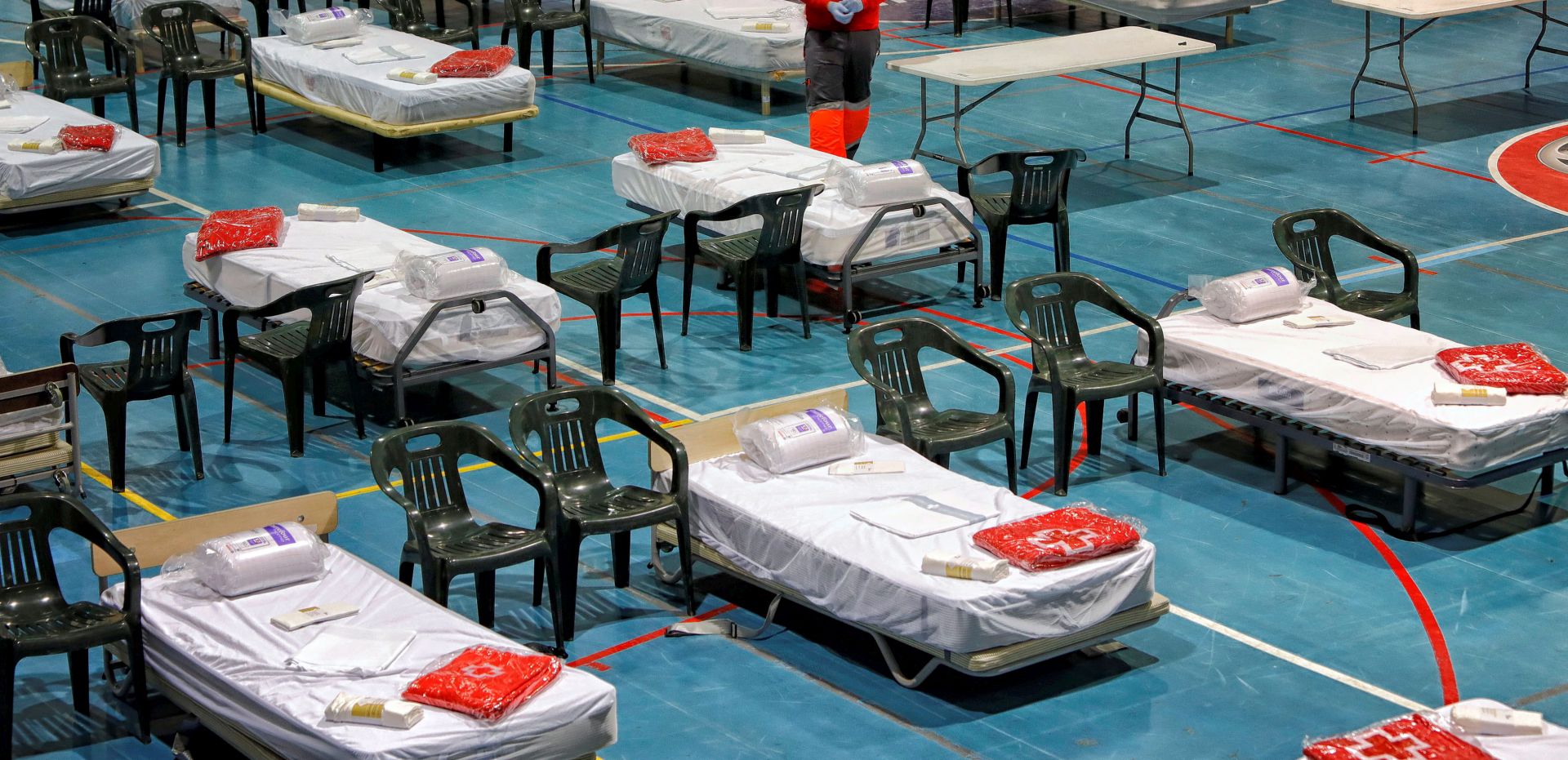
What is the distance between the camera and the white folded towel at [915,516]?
8047 millimetres

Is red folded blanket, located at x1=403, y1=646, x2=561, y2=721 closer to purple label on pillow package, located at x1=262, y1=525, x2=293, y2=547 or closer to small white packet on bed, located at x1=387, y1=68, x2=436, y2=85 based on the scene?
purple label on pillow package, located at x1=262, y1=525, x2=293, y2=547

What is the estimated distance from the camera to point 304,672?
695cm

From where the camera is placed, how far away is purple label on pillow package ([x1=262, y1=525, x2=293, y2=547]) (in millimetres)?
7730

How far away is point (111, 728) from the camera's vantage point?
756 cm

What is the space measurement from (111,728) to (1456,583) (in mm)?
5882

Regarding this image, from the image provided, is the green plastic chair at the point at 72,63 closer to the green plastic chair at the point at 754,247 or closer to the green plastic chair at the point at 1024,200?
the green plastic chair at the point at 754,247

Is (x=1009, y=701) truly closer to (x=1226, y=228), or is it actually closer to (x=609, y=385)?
(x=609, y=385)

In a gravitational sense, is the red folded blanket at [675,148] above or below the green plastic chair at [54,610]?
above

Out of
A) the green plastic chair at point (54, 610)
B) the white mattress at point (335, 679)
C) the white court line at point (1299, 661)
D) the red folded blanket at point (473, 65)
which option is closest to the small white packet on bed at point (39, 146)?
the red folded blanket at point (473, 65)

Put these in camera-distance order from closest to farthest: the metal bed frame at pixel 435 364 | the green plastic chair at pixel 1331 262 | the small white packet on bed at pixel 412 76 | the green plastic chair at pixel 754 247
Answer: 1. the metal bed frame at pixel 435 364
2. the green plastic chair at pixel 1331 262
3. the green plastic chair at pixel 754 247
4. the small white packet on bed at pixel 412 76

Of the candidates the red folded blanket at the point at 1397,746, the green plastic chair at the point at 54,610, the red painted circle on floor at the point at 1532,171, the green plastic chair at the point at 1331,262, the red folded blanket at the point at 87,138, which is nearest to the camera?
the red folded blanket at the point at 1397,746

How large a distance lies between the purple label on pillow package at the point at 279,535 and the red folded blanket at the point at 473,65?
28.2 feet

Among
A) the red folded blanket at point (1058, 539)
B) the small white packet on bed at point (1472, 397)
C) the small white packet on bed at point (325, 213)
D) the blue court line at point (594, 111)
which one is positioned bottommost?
the red folded blanket at point (1058, 539)

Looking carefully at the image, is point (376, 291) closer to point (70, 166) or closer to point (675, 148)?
point (675, 148)
